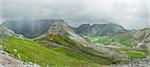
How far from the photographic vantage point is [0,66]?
2488 inches
